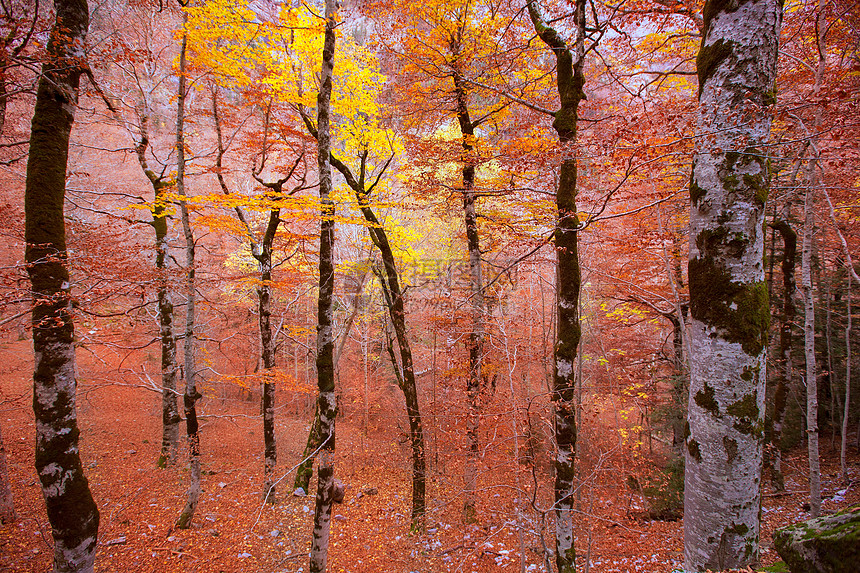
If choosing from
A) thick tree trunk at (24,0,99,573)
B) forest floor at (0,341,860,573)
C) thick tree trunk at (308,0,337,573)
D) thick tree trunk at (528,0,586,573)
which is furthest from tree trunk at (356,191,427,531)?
thick tree trunk at (24,0,99,573)

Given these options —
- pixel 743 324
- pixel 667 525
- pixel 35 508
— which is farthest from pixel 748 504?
pixel 35 508

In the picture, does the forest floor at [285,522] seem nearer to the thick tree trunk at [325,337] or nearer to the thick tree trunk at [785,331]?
the thick tree trunk at [785,331]

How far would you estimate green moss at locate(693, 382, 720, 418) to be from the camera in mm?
2518

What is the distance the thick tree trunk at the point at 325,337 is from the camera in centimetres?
505

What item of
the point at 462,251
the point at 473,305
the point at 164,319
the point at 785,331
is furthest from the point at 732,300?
the point at 164,319

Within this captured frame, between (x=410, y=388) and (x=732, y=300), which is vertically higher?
(x=732, y=300)

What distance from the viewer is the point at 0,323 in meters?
5.00

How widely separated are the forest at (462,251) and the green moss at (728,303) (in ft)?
0.06

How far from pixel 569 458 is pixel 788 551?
2.88 metres

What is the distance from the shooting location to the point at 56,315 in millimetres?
4242

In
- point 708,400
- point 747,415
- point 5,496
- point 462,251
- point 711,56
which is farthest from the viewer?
point 462,251

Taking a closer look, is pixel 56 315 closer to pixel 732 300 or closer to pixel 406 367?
pixel 406 367

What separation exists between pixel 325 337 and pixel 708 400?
471 cm

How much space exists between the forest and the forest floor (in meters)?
0.09
